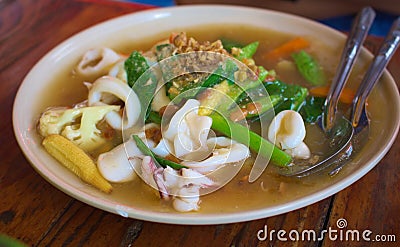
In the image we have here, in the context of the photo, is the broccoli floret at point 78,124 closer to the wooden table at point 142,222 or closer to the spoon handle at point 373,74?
the wooden table at point 142,222

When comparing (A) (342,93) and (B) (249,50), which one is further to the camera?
(B) (249,50)

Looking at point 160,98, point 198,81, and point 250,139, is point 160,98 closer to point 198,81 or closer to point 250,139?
point 198,81

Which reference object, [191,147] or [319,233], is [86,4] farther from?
[319,233]

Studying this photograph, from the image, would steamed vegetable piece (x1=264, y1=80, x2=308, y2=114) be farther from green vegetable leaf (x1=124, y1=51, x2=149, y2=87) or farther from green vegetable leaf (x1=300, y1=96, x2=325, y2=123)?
green vegetable leaf (x1=124, y1=51, x2=149, y2=87)

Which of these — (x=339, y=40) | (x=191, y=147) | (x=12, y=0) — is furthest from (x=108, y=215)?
(x=12, y=0)

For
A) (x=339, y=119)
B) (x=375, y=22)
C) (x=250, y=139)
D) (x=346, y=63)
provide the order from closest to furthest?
(x=250, y=139) < (x=339, y=119) < (x=346, y=63) < (x=375, y=22)

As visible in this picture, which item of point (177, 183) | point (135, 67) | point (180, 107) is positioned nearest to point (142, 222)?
point (177, 183)

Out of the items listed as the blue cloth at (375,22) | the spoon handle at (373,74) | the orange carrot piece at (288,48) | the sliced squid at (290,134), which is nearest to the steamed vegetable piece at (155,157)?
the sliced squid at (290,134)
